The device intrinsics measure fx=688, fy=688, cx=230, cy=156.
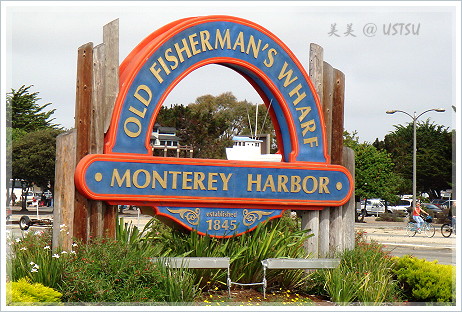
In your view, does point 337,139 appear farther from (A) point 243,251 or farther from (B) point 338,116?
(A) point 243,251

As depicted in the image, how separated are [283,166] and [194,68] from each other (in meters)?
2.04

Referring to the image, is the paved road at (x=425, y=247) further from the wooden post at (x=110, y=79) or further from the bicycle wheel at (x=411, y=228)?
the wooden post at (x=110, y=79)

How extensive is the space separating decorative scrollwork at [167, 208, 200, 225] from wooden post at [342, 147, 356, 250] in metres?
2.55

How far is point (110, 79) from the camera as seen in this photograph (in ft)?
31.4

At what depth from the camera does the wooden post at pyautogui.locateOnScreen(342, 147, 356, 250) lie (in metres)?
11.0

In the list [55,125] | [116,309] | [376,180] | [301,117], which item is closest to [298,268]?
[301,117]

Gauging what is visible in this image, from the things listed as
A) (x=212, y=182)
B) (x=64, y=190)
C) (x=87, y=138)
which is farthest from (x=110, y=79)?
(x=212, y=182)

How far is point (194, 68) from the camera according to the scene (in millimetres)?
10164

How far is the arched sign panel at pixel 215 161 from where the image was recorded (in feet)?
31.4

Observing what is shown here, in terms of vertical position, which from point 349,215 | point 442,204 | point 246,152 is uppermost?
point 246,152

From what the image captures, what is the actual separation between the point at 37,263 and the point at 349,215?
5061mm

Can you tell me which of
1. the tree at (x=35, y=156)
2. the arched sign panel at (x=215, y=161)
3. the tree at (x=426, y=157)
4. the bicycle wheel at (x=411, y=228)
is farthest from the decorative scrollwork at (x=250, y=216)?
the tree at (x=426, y=157)

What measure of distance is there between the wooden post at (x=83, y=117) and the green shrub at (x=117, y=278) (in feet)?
2.05

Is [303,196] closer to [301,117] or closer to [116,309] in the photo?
[301,117]
